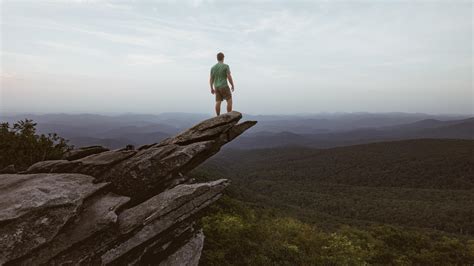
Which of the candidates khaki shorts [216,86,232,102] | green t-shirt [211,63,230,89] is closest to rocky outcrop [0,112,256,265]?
khaki shorts [216,86,232,102]

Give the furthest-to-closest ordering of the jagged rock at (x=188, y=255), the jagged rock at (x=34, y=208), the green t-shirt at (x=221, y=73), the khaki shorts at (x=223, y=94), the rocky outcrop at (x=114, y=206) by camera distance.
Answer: the khaki shorts at (x=223, y=94) → the green t-shirt at (x=221, y=73) → the jagged rock at (x=188, y=255) → the rocky outcrop at (x=114, y=206) → the jagged rock at (x=34, y=208)

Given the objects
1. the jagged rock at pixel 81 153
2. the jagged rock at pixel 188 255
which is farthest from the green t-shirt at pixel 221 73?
the jagged rock at pixel 188 255

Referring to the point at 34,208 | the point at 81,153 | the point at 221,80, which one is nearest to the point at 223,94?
the point at 221,80

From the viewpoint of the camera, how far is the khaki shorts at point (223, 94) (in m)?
15.0

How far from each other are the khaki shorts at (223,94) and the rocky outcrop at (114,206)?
1.66 m

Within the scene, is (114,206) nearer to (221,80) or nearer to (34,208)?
(34,208)

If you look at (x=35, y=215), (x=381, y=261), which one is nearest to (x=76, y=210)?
(x=35, y=215)

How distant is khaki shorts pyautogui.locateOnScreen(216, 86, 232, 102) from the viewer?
1496 centimetres

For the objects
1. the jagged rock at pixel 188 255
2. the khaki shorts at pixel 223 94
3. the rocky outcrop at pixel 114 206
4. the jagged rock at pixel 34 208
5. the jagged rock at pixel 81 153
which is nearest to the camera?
the jagged rock at pixel 34 208

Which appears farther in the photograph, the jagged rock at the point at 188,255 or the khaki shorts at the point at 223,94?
the khaki shorts at the point at 223,94

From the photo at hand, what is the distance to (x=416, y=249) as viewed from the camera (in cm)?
2466

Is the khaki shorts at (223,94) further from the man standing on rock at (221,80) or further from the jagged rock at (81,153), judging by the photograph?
the jagged rock at (81,153)

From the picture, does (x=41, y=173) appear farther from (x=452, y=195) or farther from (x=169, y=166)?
(x=452, y=195)

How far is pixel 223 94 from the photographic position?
1520 centimetres
